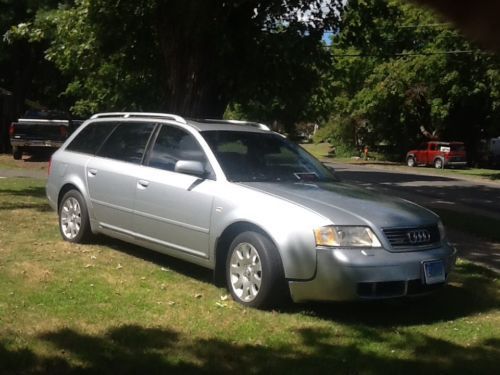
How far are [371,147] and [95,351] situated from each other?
4268 cm

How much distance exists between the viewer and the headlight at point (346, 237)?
518 centimetres

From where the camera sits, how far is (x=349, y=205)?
561 centimetres

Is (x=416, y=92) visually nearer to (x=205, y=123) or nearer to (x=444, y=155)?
(x=444, y=155)

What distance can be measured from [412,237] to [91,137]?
13.8 ft

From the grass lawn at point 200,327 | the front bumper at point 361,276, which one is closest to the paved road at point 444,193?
the grass lawn at point 200,327

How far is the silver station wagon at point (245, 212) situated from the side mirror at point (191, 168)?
0.01 m

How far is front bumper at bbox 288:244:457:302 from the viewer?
509cm

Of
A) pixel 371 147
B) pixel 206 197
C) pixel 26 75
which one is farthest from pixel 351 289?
pixel 371 147

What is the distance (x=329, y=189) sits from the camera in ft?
20.3

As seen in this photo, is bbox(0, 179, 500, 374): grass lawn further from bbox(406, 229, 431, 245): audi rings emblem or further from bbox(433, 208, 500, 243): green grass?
bbox(433, 208, 500, 243): green grass

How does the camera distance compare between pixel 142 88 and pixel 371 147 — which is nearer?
pixel 142 88

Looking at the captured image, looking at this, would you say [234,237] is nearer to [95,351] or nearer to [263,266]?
[263,266]

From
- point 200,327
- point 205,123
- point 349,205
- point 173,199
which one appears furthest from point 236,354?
point 205,123

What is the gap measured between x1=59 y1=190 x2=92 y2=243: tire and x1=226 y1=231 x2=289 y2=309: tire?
2.52 metres
